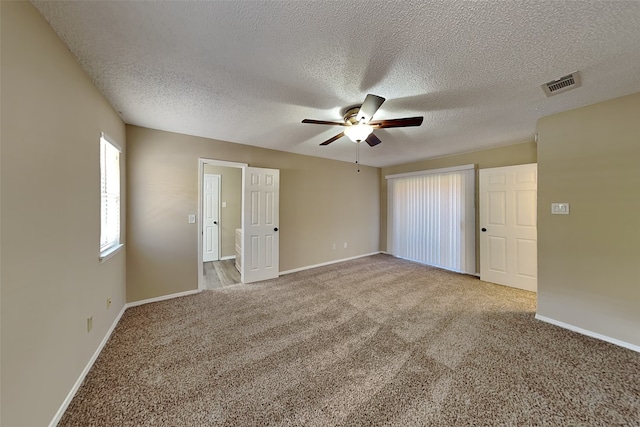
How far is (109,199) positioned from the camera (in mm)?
2449

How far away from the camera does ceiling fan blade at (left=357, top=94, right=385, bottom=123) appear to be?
70.6 inches

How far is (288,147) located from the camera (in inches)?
161

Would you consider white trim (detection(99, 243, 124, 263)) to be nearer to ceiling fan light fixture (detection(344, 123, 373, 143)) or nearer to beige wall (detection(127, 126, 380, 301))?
beige wall (detection(127, 126, 380, 301))

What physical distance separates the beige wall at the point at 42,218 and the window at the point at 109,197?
1.30ft

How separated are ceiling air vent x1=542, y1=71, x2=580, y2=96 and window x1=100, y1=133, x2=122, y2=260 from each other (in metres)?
4.16

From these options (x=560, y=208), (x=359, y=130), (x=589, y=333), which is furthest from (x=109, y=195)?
(x=589, y=333)

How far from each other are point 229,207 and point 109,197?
3114mm

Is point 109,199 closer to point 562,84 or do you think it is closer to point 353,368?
point 353,368

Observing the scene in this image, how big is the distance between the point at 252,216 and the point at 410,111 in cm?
291

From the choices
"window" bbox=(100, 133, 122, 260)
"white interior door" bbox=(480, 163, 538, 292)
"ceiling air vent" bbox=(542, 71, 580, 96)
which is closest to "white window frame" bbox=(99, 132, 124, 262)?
"window" bbox=(100, 133, 122, 260)

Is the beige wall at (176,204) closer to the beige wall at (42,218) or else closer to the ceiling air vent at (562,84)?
the beige wall at (42,218)

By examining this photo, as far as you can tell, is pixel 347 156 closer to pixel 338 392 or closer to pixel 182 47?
pixel 182 47

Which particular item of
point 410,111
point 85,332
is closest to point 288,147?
point 410,111

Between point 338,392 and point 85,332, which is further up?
point 85,332
